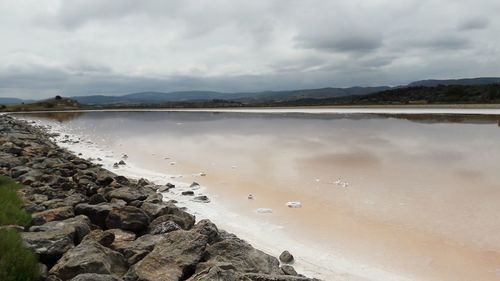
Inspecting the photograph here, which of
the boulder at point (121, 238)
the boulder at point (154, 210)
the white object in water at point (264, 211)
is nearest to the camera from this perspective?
the boulder at point (121, 238)

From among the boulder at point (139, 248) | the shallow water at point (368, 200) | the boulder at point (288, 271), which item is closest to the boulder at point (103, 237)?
the boulder at point (139, 248)

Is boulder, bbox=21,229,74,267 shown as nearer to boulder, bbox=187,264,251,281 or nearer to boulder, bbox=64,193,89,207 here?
boulder, bbox=187,264,251,281

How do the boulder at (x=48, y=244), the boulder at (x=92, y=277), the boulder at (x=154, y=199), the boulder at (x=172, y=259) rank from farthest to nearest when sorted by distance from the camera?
the boulder at (x=154, y=199), the boulder at (x=48, y=244), the boulder at (x=172, y=259), the boulder at (x=92, y=277)

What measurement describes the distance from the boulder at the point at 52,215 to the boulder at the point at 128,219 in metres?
0.76

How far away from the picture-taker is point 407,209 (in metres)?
10.6

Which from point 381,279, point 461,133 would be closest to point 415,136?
point 461,133

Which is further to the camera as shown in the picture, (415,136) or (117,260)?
(415,136)

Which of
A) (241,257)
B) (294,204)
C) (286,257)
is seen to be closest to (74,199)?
(241,257)

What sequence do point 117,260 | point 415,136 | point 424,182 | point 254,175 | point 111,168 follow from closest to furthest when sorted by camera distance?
1. point 117,260
2. point 424,182
3. point 254,175
4. point 111,168
5. point 415,136

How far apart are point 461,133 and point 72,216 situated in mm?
28171

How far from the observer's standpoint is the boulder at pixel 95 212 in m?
8.46

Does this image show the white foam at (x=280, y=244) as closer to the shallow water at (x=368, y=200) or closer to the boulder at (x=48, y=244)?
the shallow water at (x=368, y=200)

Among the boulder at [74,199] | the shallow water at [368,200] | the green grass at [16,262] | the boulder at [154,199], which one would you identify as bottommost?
the shallow water at [368,200]

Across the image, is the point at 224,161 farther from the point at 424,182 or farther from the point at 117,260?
the point at 117,260
